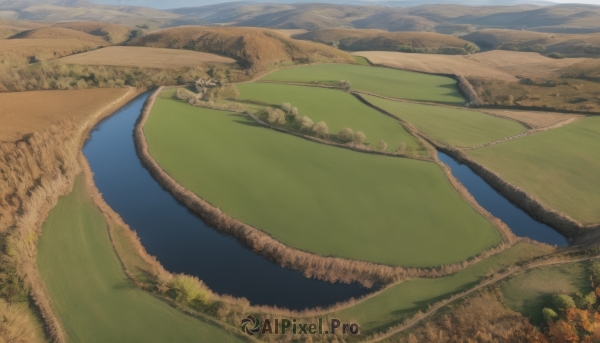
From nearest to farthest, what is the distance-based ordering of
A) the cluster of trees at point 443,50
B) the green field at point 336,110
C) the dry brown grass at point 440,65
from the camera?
the green field at point 336,110 → the dry brown grass at point 440,65 → the cluster of trees at point 443,50

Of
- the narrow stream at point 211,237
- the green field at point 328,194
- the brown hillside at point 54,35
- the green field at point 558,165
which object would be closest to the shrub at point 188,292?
the narrow stream at point 211,237

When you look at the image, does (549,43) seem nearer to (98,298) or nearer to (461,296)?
(461,296)

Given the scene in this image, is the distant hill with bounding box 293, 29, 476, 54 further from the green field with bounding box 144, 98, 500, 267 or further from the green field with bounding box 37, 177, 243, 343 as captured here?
the green field with bounding box 37, 177, 243, 343

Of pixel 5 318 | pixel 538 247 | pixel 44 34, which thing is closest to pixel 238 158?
pixel 5 318

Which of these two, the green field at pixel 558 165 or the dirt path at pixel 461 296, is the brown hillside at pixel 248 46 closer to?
the green field at pixel 558 165

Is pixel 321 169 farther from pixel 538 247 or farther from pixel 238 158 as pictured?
pixel 538 247

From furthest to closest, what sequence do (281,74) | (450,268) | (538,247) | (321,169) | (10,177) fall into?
(281,74), (321,169), (10,177), (538,247), (450,268)
